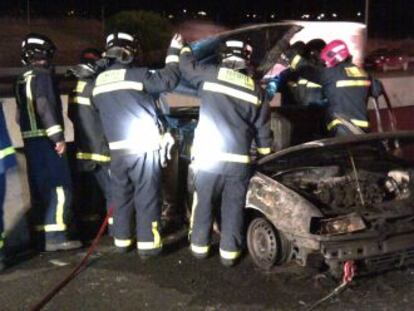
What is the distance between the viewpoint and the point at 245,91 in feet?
16.9

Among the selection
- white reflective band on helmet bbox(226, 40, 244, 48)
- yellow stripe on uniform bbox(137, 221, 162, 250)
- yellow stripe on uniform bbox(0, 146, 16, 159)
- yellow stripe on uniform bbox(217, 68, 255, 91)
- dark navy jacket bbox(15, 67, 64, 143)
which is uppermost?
white reflective band on helmet bbox(226, 40, 244, 48)

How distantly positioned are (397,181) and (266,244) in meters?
1.27

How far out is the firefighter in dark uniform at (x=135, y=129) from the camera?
17.4ft

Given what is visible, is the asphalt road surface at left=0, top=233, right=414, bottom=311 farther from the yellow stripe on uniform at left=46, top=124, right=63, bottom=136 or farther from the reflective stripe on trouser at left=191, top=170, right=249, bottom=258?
the yellow stripe on uniform at left=46, top=124, right=63, bottom=136

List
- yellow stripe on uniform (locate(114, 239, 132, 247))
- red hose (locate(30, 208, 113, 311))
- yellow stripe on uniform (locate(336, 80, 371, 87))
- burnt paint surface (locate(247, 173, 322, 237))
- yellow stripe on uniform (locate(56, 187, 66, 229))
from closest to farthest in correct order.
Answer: red hose (locate(30, 208, 113, 311)) → burnt paint surface (locate(247, 173, 322, 237)) → yellow stripe on uniform (locate(114, 239, 132, 247)) → yellow stripe on uniform (locate(56, 187, 66, 229)) → yellow stripe on uniform (locate(336, 80, 371, 87))

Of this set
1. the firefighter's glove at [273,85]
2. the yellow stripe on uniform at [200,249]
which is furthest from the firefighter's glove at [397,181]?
the firefighter's glove at [273,85]

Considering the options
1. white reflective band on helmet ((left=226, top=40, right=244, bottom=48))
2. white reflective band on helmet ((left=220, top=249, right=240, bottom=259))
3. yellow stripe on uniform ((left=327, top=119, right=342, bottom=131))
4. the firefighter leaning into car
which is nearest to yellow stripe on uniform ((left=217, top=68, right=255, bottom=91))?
the firefighter leaning into car

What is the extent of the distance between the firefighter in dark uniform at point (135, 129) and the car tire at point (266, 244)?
0.84 metres

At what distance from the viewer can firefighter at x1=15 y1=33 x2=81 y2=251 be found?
552 centimetres

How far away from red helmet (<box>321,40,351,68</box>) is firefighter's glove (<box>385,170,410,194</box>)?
166 cm

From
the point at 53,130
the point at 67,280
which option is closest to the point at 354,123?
the point at 53,130

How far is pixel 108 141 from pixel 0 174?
3.13 feet

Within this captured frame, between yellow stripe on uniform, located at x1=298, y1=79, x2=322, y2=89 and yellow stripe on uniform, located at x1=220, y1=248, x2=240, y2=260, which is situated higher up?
yellow stripe on uniform, located at x1=298, y1=79, x2=322, y2=89

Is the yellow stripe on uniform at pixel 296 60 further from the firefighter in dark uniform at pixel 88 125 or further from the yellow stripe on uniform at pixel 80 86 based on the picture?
the yellow stripe on uniform at pixel 80 86
